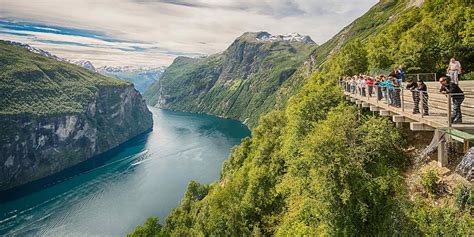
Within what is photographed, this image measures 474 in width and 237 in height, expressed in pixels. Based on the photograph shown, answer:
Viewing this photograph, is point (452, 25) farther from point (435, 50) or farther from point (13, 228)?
point (13, 228)

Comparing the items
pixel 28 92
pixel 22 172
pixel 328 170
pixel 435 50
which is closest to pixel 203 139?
pixel 22 172

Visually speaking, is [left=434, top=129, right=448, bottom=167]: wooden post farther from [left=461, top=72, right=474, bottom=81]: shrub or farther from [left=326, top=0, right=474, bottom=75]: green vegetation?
[left=326, top=0, right=474, bottom=75]: green vegetation

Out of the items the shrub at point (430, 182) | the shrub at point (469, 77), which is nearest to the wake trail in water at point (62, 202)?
the shrub at point (430, 182)

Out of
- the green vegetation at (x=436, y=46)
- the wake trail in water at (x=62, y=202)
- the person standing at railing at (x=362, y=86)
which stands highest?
the green vegetation at (x=436, y=46)

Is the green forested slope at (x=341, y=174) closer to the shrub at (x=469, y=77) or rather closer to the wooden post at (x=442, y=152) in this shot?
the wooden post at (x=442, y=152)

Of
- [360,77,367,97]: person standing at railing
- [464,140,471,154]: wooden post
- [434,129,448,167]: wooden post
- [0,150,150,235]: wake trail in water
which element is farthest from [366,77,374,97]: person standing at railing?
[0,150,150,235]: wake trail in water

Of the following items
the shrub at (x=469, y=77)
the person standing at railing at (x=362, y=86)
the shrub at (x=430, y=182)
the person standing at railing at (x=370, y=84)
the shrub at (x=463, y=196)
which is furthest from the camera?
A: the shrub at (x=469, y=77)

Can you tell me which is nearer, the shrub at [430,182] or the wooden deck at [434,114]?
the wooden deck at [434,114]
